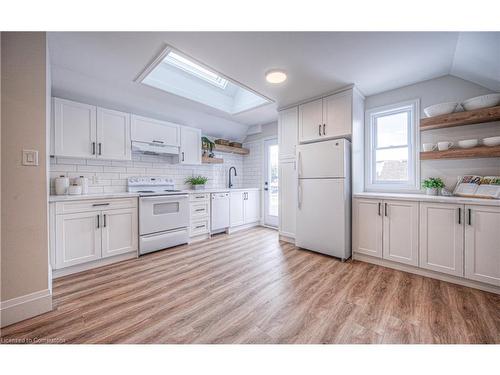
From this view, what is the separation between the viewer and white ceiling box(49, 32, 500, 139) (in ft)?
5.89

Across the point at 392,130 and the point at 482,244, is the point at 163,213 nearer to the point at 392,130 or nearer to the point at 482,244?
the point at 392,130

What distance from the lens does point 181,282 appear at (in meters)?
2.15

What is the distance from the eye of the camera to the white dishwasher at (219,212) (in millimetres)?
3895

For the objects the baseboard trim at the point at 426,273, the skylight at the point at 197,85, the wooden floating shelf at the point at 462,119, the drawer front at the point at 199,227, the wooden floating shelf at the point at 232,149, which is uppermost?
the skylight at the point at 197,85

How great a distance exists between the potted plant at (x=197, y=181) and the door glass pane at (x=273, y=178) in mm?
1511

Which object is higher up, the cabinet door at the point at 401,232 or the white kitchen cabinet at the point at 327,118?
the white kitchen cabinet at the point at 327,118

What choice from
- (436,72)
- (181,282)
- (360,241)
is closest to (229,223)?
(181,282)

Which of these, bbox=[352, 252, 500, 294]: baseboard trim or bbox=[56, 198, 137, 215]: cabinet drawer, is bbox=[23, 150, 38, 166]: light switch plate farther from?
bbox=[352, 252, 500, 294]: baseboard trim

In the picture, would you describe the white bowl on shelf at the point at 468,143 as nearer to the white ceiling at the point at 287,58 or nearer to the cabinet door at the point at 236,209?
the white ceiling at the point at 287,58

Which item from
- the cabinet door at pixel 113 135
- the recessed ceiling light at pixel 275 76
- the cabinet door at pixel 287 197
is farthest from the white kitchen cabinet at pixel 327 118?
the cabinet door at pixel 113 135

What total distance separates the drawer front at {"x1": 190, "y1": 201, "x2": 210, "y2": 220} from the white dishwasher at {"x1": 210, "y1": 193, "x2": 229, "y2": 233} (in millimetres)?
104

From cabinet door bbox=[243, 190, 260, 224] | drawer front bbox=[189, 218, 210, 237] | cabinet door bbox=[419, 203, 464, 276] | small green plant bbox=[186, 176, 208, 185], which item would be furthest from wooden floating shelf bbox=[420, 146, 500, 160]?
small green plant bbox=[186, 176, 208, 185]
